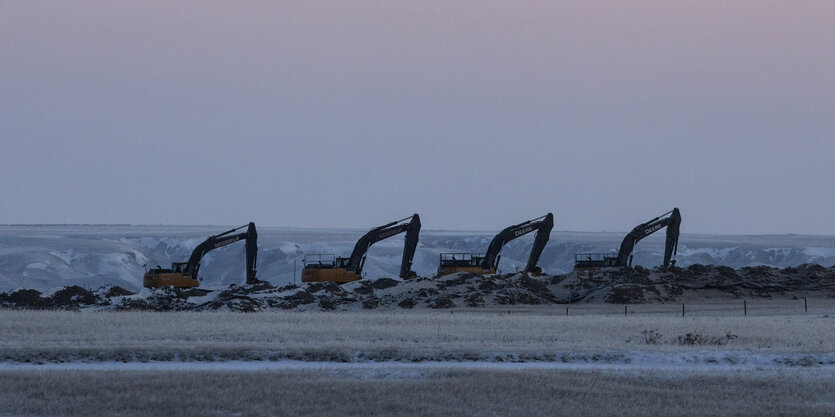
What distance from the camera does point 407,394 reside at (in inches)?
785

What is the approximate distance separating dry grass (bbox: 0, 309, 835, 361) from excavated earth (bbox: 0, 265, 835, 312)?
50.1 feet

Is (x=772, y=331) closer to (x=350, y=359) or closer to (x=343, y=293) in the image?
(x=350, y=359)

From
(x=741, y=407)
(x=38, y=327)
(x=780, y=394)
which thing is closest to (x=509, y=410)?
(x=741, y=407)

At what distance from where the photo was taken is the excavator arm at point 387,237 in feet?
228

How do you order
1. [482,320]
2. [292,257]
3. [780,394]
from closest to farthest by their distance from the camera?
[780,394] < [482,320] < [292,257]

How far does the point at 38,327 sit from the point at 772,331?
22085 millimetres

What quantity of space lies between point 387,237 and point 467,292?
11.7 meters

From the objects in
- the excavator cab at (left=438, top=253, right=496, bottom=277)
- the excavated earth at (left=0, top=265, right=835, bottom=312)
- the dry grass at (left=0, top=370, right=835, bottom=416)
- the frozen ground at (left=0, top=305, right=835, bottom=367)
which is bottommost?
the dry grass at (left=0, top=370, right=835, bottom=416)

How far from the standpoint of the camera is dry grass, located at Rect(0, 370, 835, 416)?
731 inches

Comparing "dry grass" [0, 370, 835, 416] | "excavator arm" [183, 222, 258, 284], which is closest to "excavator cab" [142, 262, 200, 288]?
"excavator arm" [183, 222, 258, 284]

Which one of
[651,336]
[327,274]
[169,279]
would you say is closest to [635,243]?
[327,274]

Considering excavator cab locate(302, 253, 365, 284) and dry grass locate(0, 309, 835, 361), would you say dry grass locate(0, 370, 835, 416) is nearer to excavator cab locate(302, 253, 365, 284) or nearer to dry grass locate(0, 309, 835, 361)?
dry grass locate(0, 309, 835, 361)

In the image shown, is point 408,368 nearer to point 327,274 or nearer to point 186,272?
point 327,274

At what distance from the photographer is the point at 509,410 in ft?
62.5
